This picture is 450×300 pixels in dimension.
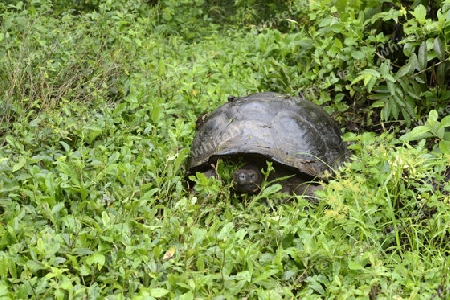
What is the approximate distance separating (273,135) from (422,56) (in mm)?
1400

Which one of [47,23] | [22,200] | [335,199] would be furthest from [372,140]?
[47,23]

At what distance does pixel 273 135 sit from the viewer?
13.8 ft

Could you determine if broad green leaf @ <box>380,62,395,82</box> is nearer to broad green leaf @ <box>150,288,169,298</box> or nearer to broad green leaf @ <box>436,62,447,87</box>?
broad green leaf @ <box>436,62,447,87</box>

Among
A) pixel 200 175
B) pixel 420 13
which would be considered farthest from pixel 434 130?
pixel 200 175

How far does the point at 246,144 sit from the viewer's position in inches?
161

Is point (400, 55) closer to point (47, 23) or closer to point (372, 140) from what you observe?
point (372, 140)

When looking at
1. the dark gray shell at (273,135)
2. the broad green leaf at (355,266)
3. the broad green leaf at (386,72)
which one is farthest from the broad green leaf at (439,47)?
the broad green leaf at (355,266)

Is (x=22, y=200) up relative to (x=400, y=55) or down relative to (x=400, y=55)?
down

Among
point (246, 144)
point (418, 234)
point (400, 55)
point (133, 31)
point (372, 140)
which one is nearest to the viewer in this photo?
point (418, 234)

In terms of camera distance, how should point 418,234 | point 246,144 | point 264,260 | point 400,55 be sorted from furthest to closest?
point 400,55
point 246,144
point 418,234
point 264,260

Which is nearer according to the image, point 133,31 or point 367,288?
point 367,288

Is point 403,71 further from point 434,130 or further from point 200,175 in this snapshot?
point 200,175

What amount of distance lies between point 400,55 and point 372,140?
3.48ft

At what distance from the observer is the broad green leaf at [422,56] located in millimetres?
4551
